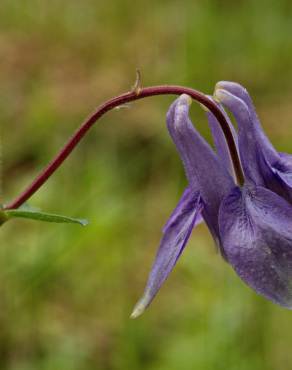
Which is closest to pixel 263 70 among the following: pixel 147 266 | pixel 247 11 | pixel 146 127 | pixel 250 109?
pixel 247 11

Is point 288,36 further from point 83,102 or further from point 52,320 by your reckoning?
point 52,320

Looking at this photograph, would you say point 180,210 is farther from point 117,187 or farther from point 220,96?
point 117,187

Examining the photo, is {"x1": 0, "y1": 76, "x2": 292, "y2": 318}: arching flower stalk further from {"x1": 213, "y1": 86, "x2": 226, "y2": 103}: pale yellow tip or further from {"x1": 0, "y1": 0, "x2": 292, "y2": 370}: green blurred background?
{"x1": 0, "y1": 0, "x2": 292, "y2": 370}: green blurred background

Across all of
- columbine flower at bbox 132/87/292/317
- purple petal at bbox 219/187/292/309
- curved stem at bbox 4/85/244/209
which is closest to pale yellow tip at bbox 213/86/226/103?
columbine flower at bbox 132/87/292/317

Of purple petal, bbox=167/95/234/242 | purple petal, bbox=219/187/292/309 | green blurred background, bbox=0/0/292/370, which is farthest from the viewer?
green blurred background, bbox=0/0/292/370

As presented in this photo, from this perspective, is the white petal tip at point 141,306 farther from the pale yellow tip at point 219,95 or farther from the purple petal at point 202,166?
the pale yellow tip at point 219,95

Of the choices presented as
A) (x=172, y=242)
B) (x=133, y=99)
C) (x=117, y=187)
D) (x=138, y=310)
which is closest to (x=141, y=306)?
(x=138, y=310)
